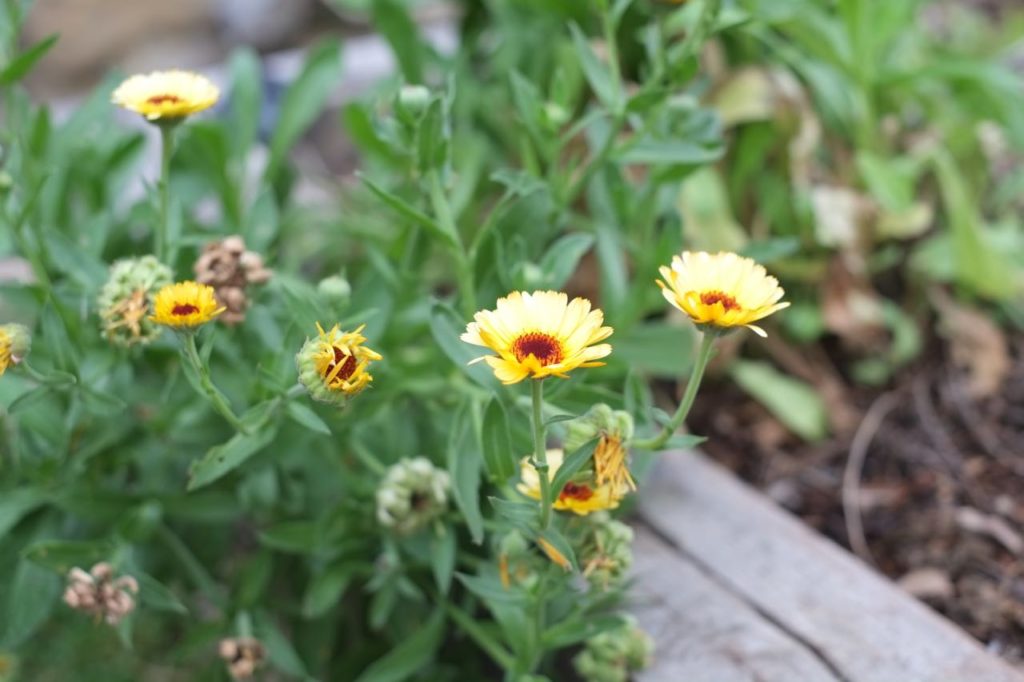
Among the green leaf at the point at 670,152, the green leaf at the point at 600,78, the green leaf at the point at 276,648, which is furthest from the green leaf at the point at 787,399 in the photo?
the green leaf at the point at 276,648

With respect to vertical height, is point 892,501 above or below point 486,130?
below

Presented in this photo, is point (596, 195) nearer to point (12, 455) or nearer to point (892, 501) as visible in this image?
point (892, 501)

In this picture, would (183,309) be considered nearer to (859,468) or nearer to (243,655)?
(243,655)

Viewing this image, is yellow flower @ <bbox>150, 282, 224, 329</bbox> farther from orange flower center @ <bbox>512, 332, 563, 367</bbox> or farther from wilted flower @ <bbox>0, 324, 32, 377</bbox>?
orange flower center @ <bbox>512, 332, 563, 367</bbox>

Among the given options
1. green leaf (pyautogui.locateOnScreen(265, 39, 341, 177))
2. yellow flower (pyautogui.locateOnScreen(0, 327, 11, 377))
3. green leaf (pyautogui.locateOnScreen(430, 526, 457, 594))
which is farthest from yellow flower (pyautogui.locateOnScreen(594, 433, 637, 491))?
green leaf (pyautogui.locateOnScreen(265, 39, 341, 177))

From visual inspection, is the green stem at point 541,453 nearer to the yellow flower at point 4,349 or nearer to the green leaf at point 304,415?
the green leaf at point 304,415

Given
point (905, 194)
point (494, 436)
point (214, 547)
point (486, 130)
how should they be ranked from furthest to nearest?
point (486, 130)
point (905, 194)
point (214, 547)
point (494, 436)

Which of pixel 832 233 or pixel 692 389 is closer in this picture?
pixel 692 389

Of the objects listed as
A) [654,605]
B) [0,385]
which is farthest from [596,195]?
[0,385]
